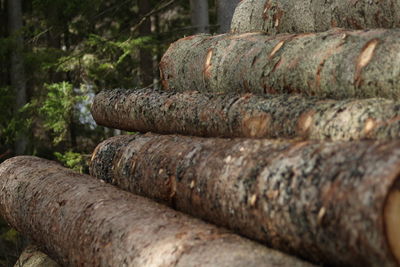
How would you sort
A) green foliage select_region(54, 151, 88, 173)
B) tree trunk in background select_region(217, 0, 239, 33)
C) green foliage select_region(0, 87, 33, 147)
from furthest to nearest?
green foliage select_region(0, 87, 33, 147) → green foliage select_region(54, 151, 88, 173) → tree trunk in background select_region(217, 0, 239, 33)

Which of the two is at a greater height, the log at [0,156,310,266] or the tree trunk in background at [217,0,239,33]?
the tree trunk in background at [217,0,239,33]

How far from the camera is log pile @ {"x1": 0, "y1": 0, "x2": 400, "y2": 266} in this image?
3.09m

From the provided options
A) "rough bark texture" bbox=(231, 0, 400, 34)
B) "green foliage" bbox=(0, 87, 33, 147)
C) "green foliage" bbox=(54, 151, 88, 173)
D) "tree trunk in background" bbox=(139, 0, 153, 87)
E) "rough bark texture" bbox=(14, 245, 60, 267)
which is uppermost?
"rough bark texture" bbox=(231, 0, 400, 34)

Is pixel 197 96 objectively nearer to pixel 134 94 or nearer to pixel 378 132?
pixel 134 94

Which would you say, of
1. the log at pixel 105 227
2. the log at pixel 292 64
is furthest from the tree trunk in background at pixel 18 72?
the log at pixel 292 64

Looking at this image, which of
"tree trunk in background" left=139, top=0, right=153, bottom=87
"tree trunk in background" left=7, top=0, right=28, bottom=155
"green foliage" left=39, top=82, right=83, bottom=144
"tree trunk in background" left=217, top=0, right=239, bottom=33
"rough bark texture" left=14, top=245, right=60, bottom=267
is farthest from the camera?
"tree trunk in background" left=7, top=0, right=28, bottom=155

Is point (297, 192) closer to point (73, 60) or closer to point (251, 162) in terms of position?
point (251, 162)

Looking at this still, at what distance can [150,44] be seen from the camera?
47.6 ft

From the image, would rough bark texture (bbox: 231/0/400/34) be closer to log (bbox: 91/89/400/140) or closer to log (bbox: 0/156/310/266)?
log (bbox: 91/89/400/140)

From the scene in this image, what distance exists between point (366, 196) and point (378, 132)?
1.02 metres

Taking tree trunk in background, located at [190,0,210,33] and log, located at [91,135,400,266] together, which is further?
tree trunk in background, located at [190,0,210,33]

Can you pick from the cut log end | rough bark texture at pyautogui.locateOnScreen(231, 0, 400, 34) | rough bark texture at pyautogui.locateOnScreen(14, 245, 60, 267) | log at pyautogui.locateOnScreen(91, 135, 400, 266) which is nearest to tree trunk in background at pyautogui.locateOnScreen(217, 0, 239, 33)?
rough bark texture at pyautogui.locateOnScreen(231, 0, 400, 34)

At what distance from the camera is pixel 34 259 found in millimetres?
6367

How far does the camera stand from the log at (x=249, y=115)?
391 centimetres
